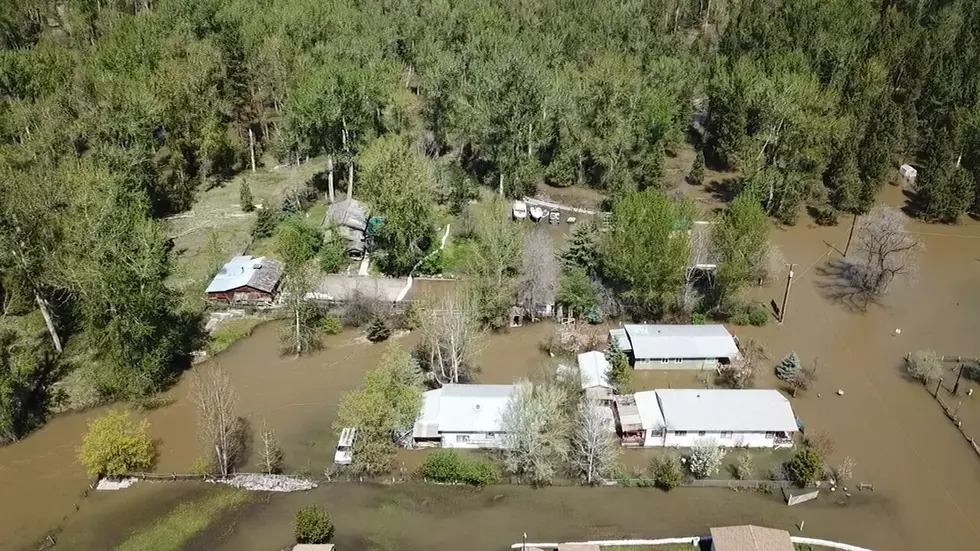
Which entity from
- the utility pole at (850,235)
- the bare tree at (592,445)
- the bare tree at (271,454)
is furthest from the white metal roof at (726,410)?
the utility pole at (850,235)

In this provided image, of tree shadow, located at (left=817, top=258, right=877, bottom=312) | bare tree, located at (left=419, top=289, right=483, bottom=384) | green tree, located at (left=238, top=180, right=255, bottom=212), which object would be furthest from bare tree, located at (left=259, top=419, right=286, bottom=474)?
tree shadow, located at (left=817, top=258, right=877, bottom=312)

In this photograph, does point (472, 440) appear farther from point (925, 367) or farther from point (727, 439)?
point (925, 367)

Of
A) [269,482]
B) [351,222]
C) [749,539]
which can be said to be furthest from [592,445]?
[351,222]

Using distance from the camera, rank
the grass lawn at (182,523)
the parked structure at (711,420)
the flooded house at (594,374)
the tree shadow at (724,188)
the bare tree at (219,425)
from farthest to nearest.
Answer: the tree shadow at (724,188) < the flooded house at (594,374) < the parked structure at (711,420) < the bare tree at (219,425) < the grass lawn at (182,523)

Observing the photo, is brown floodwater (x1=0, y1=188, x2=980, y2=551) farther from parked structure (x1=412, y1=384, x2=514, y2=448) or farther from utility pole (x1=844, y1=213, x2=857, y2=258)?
utility pole (x1=844, y1=213, x2=857, y2=258)

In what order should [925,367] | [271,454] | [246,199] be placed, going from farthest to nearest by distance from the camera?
[246,199]
[925,367]
[271,454]

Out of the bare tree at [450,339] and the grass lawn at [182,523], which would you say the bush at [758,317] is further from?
the grass lawn at [182,523]

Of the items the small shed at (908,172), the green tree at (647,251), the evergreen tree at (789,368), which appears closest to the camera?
the evergreen tree at (789,368)
